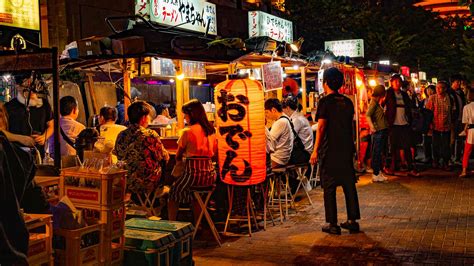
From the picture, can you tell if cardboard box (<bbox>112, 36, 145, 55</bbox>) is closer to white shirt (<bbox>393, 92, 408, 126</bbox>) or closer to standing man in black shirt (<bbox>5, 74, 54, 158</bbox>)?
standing man in black shirt (<bbox>5, 74, 54, 158</bbox>)

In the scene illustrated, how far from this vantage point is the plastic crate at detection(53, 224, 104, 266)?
433cm

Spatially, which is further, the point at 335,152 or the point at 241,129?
the point at 335,152

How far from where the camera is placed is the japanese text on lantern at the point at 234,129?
7531 mm

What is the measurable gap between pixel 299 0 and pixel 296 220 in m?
17.6

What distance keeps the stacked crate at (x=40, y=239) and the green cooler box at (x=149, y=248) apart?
976 millimetres

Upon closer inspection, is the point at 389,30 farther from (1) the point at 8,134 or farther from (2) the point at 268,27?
(1) the point at 8,134

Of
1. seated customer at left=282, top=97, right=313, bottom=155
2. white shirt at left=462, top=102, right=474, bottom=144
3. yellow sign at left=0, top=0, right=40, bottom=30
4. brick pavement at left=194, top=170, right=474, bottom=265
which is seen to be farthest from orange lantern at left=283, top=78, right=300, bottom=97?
yellow sign at left=0, top=0, right=40, bottom=30

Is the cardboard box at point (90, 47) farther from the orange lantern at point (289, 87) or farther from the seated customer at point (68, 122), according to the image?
the orange lantern at point (289, 87)

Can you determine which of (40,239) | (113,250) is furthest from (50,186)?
(40,239)

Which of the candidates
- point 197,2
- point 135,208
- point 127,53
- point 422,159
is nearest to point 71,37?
point 197,2

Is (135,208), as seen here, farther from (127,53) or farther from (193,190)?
(127,53)

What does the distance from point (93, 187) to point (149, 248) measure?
756mm

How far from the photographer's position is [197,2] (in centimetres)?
1291

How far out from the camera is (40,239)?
4.02 m
